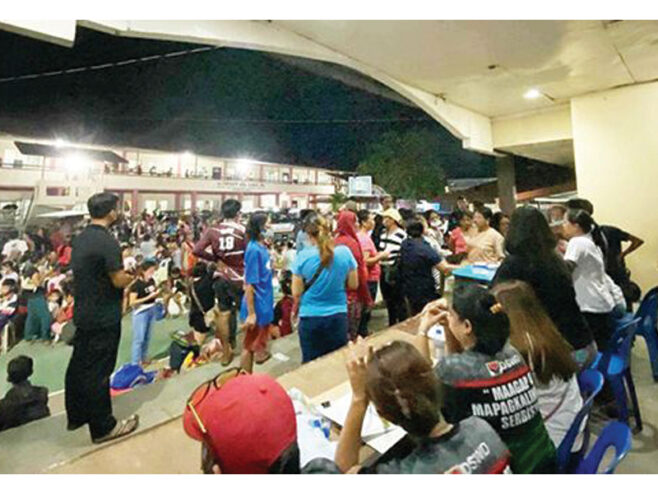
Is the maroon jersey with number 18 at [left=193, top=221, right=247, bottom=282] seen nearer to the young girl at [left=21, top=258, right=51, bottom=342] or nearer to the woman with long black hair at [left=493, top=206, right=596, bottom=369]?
the woman with long black hair at [left=493, top=206, right=596, bottom=369]

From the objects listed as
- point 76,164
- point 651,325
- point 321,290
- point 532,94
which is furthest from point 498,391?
point 76,164

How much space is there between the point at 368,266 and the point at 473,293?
7.50 ft

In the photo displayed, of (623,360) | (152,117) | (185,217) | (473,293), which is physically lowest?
(623,360)

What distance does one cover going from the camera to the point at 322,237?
7.02 feet

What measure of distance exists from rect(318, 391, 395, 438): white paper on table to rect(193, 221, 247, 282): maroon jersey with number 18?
6.54 ft

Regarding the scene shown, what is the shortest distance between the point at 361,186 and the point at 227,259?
713 centimetres

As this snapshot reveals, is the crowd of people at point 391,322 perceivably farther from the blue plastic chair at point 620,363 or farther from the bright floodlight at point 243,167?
the bright floodlight at point 243,167

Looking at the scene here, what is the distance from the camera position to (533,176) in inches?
379

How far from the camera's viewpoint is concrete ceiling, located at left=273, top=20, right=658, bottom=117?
2492mm

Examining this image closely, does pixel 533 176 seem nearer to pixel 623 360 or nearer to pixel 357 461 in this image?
pixel 623 360

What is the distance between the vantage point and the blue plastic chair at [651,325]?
7.39ft

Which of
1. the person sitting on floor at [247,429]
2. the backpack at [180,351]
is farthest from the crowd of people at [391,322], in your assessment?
the backpack at [180,351]

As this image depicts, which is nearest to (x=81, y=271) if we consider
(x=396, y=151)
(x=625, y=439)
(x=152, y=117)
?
(x=625, y=439)

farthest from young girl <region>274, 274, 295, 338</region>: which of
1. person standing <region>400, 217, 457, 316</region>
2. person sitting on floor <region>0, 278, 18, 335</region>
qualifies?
person sitting on floor <region>0, 278, 18, 335</region>
